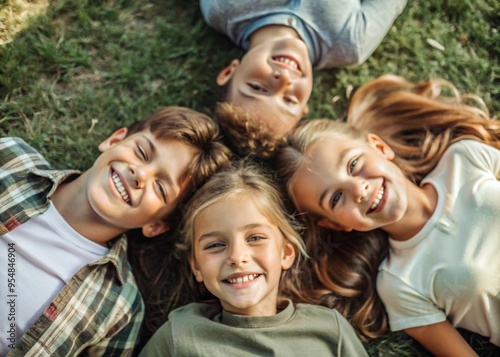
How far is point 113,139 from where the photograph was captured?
10.0ft

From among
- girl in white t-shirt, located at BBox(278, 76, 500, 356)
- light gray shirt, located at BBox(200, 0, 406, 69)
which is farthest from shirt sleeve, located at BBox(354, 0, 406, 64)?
girl in white t-shirt, located at BBox(278, 76, 500, 356)

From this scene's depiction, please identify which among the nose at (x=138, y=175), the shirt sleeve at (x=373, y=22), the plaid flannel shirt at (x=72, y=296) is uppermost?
the shirt sleeve at (x=373, y=22)

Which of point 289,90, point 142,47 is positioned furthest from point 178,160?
point 142,47

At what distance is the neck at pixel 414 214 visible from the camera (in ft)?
9.88

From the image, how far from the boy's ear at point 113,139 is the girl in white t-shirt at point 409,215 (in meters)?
0.96

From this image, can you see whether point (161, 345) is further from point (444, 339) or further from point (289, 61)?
point (289, 61)

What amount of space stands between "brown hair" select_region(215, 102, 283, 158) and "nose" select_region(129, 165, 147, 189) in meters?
0.60

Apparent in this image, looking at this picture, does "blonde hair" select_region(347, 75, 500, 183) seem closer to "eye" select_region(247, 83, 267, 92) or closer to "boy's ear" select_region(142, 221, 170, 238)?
"eye" select_region(247, 83, 267, 92)

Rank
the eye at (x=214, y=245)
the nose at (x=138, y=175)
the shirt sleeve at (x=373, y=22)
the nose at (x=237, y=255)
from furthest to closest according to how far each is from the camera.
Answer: the shirt sleeve at (x=373, y=22), the nose at (x=138, y=175), the eye at (x=214, y=245), the nose at (x=237, y=255)

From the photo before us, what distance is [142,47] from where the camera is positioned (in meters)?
3.47

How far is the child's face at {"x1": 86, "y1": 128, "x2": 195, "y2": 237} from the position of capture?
2777mm

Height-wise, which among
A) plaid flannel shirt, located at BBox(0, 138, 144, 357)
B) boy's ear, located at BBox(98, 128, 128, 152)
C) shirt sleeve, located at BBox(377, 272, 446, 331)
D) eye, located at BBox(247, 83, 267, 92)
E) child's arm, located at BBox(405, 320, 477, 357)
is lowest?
child's arm, located at BBox(405, 320, 477, 357)

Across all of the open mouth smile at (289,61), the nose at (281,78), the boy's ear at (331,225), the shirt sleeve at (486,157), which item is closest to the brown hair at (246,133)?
the nose at (281,78)

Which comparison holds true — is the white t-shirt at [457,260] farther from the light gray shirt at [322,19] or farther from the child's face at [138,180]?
the child's face at [138,180]
